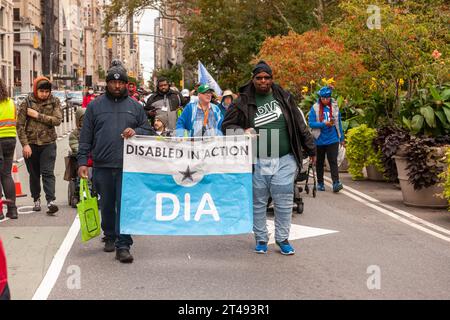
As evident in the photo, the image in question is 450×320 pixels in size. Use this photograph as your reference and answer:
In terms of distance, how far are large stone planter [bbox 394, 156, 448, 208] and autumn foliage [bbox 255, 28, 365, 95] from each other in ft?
28.3

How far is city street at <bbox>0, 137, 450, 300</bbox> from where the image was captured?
7.21 m

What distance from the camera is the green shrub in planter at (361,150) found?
16375 millimetres

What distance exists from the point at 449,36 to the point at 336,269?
51.4ft

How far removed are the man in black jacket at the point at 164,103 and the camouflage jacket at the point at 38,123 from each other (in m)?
2.56

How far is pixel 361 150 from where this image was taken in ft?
55.1

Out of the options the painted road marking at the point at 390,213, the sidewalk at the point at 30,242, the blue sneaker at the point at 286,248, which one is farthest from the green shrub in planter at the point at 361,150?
the blue sneaker at the point at 286,248

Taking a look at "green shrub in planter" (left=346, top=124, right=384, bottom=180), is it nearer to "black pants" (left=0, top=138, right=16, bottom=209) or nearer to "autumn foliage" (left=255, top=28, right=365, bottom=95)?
"autumn foliage" (left=255, top=28, right=365, bottom=95)

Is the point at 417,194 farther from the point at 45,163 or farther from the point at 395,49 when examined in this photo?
the point at 45,163

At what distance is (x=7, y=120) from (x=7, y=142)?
12.2 inches

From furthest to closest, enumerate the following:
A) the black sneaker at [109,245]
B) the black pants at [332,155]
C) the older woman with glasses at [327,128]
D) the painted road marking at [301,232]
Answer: the black pants at [332,155] → the older woman with glasses at [327,128] → the painted road marking at [301,232] → the black sneaker at [109,245]

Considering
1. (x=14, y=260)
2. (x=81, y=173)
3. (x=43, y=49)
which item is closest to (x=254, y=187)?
(x=81, y=173)

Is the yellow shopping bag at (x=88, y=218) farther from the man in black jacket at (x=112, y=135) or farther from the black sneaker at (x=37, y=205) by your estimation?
the black sneaker at (x=37, y=205)

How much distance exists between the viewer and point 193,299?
689 centimetres
